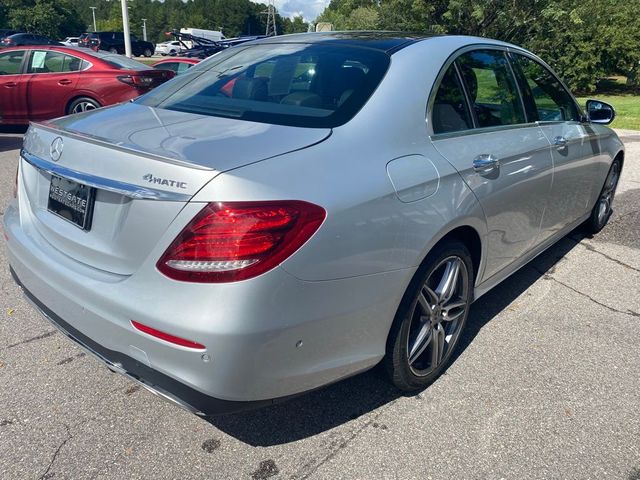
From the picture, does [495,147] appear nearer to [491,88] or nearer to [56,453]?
[491,88]

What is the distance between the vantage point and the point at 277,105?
2.61 meters

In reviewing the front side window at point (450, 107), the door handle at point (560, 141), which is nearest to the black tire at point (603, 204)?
the door handle at point (560, 141)

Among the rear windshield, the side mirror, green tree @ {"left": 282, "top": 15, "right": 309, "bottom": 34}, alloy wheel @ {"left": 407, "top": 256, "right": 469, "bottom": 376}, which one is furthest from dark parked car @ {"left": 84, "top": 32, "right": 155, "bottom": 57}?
green tree @ {"left": 282, "top": 15, "right": 309, "bottom": 34}

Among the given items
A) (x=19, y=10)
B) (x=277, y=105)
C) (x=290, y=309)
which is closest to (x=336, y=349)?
(x=290, y=309)

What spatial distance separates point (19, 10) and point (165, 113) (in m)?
69.1

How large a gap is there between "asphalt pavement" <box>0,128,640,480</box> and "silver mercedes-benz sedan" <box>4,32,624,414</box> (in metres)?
0.26

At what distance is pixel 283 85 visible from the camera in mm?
2887

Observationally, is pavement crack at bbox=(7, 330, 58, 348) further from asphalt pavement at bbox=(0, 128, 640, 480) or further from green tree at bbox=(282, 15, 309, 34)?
→ green tree at bbox=(282, 15, 309, 34)

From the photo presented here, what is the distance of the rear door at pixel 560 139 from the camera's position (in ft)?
12.2

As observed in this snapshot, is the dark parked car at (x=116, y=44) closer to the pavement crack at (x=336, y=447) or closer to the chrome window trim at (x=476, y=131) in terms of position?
the chrome window trim at (x=476, y=131)

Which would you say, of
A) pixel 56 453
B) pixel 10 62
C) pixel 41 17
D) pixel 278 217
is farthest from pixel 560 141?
pixel 41 17

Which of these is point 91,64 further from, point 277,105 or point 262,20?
point 262,20

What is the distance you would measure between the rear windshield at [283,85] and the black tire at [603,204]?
10.9 ft

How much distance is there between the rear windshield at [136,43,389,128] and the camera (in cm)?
246
